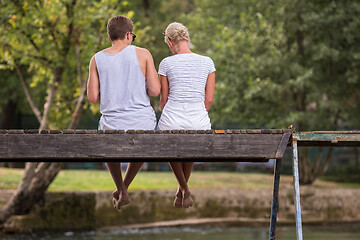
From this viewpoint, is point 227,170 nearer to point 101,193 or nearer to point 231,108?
point 231,108

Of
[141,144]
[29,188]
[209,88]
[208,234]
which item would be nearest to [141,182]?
[208,234]

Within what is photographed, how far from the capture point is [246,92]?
17.9 meters

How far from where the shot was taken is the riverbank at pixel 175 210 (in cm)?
1405

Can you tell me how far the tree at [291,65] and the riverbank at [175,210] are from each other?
9.21 feet

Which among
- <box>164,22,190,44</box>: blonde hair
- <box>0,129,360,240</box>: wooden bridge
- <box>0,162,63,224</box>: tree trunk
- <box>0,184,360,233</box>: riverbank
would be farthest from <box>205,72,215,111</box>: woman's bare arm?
<box>0,184,360,233</box>: riverbank

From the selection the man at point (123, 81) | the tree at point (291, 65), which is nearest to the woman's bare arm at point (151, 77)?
the man at point (123, 81)

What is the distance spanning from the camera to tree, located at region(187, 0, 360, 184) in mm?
17906

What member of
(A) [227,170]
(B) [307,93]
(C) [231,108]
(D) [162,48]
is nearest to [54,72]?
(C) [231,108]

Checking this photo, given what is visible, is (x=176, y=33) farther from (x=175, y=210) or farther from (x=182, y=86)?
(x=175, y=210)

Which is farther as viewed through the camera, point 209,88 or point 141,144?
point 209,88

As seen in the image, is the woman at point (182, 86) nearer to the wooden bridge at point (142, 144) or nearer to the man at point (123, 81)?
the man at point (123, 81)

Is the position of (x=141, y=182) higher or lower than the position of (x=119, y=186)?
higher

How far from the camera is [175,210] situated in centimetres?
1515

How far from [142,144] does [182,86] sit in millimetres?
932
